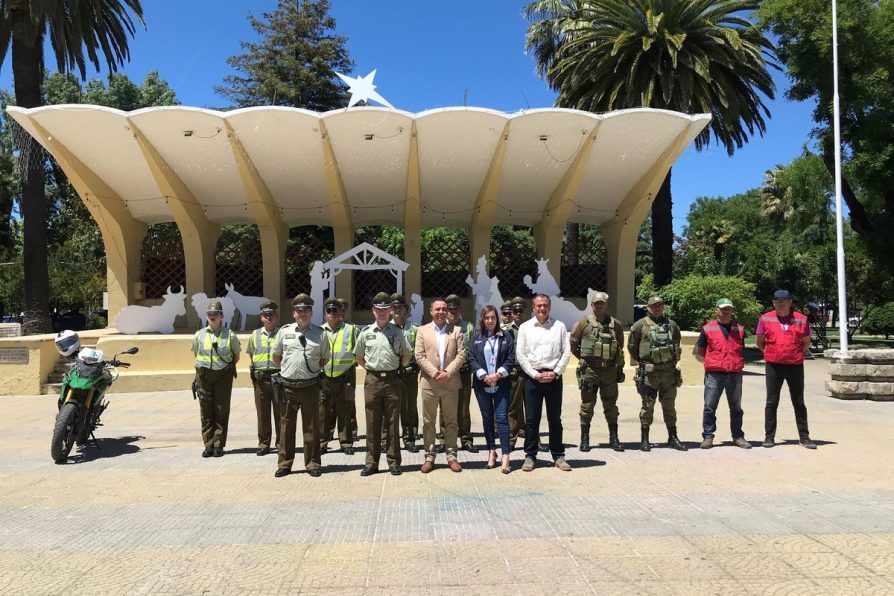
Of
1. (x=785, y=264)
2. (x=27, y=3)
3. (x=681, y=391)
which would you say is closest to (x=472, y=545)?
(x=681, y=391)

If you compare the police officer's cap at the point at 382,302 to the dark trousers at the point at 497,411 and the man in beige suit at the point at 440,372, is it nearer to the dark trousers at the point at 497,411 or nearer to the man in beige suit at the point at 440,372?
the man in beige suit at the point at 440,372

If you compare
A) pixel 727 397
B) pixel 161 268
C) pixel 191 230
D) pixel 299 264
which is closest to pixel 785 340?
pixel 727 397

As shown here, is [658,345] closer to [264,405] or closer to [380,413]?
[380,413]

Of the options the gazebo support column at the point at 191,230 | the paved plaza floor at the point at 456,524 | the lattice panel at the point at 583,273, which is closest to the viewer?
the paved plaza floor at the point at 456,524

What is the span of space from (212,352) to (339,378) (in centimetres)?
151

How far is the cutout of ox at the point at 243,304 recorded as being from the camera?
16.4m

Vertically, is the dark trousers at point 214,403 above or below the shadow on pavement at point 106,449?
above

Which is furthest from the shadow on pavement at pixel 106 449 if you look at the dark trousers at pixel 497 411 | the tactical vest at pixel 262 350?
the dark trousers at pixel 497 411

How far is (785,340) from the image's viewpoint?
7.06 metres

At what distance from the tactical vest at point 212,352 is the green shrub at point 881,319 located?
34.0 m

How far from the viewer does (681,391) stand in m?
12.5

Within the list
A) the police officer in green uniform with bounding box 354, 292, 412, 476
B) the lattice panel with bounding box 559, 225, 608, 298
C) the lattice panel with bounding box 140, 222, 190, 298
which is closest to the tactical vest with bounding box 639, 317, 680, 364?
the police officer in green uniform with bounding box 354, 292, 412, 476

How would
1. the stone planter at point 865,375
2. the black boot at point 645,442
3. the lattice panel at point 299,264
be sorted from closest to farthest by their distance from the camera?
the black boot at point 645,442 → the stone planter at point 865,375 → the lattice panel at point 299,264

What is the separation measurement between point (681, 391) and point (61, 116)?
15.6 meters
